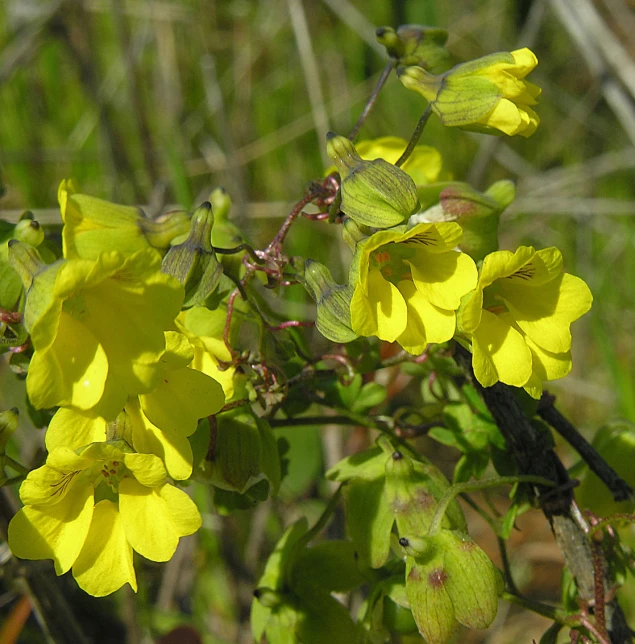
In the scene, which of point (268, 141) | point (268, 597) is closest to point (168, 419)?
point (268, 597)

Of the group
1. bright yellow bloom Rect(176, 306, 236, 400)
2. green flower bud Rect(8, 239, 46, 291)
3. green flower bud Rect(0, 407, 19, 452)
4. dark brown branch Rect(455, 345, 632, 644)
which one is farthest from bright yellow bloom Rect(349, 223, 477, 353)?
green flower bud Rect(0, 407, 19, 452)

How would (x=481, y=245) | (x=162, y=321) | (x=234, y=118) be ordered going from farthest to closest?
(x=234, y=118) < (x=481, y=245) < (x=162, y=321)

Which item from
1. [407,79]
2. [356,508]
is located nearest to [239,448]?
[356,508]

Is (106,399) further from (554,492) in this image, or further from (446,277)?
(554,492)

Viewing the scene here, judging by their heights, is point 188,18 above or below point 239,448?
below

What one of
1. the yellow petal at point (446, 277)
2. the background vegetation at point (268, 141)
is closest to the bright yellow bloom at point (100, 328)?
the yellow petal at point (446, 277)

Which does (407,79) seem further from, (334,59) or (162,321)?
(334,59)
